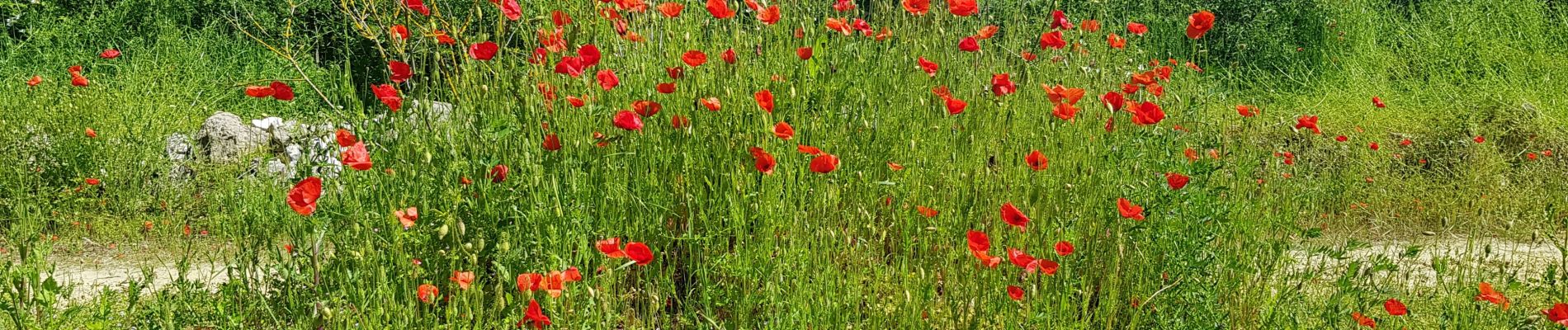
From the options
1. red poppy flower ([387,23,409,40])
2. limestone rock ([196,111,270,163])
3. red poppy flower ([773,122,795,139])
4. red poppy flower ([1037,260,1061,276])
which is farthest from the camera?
limestone rock ([196,111,270,163])

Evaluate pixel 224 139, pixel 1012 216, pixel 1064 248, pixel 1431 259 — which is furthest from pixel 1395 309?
pixel 224 139

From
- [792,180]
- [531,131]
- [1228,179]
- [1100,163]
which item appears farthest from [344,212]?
[1228,179]

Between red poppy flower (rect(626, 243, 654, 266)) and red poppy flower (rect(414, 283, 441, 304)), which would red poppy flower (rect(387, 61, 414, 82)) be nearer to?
red poppy flower (rect(414, 283, 441, 304))

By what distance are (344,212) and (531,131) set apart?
0.36 meters

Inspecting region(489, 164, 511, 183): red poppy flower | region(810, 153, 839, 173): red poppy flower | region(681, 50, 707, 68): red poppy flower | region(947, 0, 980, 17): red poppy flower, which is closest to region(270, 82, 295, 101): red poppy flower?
region(489, 164, 511, 183): red poppy flower

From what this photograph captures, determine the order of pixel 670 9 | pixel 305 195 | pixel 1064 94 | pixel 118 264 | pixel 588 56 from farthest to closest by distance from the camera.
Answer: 1. pixel 118 264
2. pixel 670 9
3. pixel 1064 94
4. pixel 588 56
5. pixel 305 195

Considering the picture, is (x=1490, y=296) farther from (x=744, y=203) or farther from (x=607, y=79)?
(x=607, y=79)

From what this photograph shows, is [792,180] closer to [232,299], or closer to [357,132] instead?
[357,132]

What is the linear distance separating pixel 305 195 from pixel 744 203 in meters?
0.82

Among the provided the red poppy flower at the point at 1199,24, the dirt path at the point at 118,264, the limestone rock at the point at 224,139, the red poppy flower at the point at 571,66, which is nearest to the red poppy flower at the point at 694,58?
the red poppy flower at the point at 571,66

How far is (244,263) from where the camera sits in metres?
1.84

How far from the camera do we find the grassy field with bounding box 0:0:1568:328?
196 cm

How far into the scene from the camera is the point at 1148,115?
223 centimetres

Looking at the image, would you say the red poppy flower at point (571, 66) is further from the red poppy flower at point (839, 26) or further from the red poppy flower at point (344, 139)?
the red poppy flower at point (839, 26)
